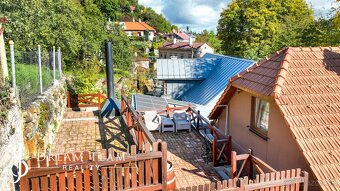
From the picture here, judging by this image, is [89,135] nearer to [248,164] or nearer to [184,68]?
[248,164]

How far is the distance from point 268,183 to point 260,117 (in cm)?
313

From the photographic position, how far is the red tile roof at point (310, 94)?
20.0 ft

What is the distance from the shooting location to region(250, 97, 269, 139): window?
8.00 meters

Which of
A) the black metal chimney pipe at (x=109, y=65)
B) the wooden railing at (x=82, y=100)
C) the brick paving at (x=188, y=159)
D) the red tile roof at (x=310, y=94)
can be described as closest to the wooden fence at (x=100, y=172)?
the brick paving at (x=188, y=159)

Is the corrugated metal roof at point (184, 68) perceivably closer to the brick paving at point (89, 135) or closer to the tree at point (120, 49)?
the brick paving at point (89, 135)

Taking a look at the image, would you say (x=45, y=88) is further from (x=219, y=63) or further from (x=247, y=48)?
(x=247, y=48)

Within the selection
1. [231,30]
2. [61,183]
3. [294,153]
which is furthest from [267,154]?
[231,30]

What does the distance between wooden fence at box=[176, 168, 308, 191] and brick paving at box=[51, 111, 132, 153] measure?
4006 mm

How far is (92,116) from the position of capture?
40.4 feet

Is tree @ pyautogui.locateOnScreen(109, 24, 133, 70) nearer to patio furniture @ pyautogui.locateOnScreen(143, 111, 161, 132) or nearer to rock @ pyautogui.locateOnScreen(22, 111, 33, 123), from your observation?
patio furniture @ pyautogui.locateOnScreen(143, 111, 161, 132)

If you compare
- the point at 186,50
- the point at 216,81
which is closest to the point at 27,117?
the point at 216,81

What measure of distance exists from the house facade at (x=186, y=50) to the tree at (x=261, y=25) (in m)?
16.8

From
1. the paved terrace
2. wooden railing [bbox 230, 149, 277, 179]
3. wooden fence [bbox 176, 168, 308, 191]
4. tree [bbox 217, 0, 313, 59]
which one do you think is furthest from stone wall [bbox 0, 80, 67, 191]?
tree [bbox 217, 0, 313, 59]

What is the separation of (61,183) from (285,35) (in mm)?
27484
